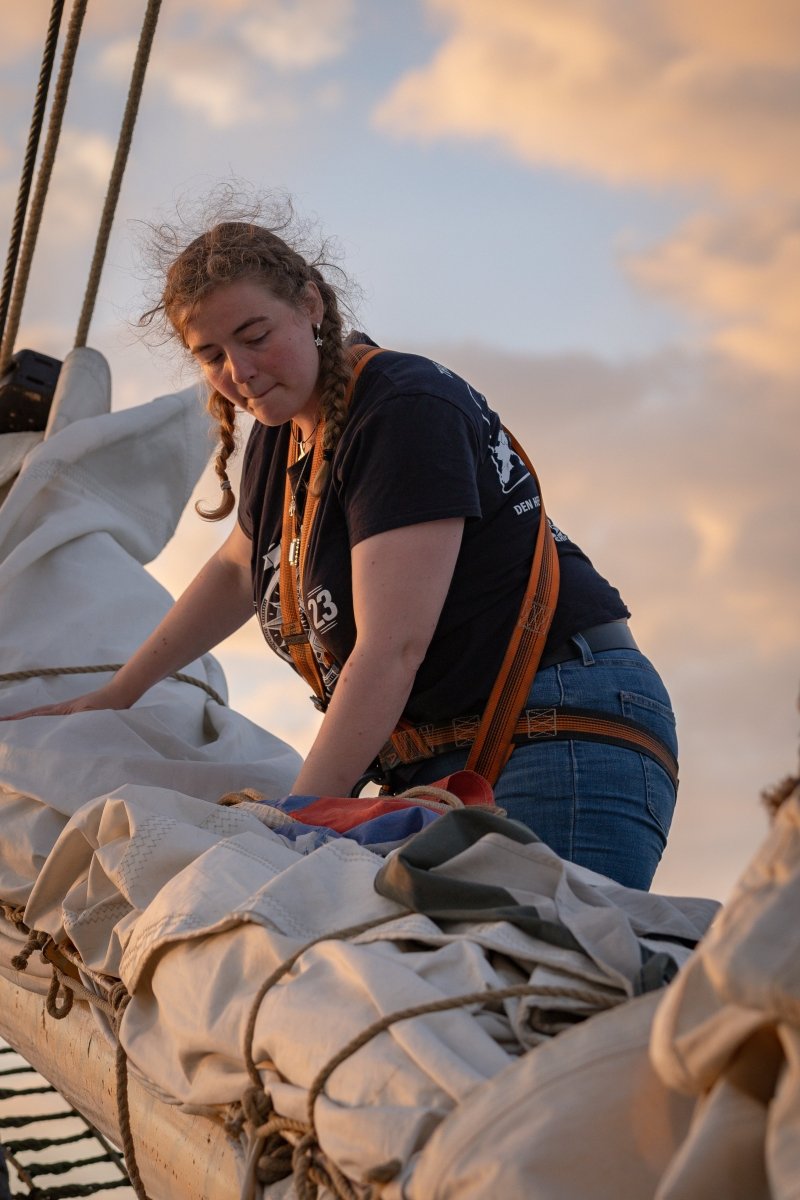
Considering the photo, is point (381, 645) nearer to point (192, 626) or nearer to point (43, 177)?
point (192, 626)

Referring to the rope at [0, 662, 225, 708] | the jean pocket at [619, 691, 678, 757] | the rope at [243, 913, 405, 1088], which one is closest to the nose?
the jean pocket at [619, 691, 678, 757]

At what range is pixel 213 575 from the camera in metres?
2.34

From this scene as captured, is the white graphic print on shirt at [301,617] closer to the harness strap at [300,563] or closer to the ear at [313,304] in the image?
the harness strap at [300,563]

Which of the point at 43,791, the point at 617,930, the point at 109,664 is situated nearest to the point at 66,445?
the point at 109,664

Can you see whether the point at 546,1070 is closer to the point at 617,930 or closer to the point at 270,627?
the point at 617,930

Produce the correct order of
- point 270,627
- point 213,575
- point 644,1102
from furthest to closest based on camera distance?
point 213,575, point 270,627, point 644,1102

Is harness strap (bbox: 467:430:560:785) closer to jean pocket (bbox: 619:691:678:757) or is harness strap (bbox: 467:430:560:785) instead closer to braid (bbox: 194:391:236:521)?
jean pocket (bbox: 619:691:678:757)

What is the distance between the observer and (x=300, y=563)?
74.1 inches

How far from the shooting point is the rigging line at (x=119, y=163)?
302 cm

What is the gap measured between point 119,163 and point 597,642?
6.36 feet

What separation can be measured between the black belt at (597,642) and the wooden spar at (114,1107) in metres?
0.68

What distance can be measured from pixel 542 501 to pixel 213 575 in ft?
2.20

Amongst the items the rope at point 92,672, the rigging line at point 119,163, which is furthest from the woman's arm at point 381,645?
the rigging line at point 119,163

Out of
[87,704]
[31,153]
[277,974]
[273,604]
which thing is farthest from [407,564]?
[31,153]
